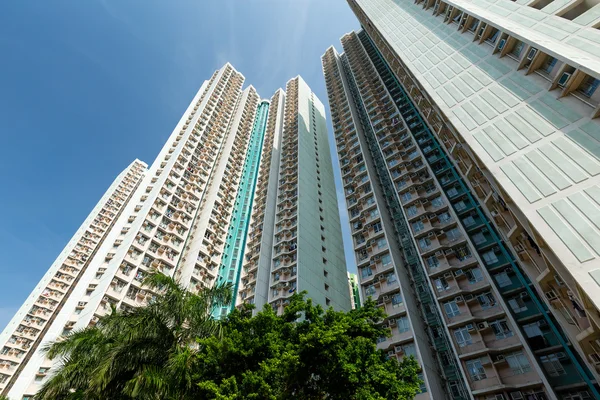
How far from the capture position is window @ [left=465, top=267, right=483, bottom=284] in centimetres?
2406

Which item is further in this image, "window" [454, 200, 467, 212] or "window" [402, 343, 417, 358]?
"window" [454, 200, 467, 212]

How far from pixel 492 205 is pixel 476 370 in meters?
11.2

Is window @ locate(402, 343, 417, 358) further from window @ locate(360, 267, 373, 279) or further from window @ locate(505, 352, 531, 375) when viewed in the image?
window @ locate(360, 267, 373, 279)

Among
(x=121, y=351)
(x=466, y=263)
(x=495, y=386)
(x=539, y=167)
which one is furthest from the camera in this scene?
(x=466, y=263)

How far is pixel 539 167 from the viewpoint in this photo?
13438 mm

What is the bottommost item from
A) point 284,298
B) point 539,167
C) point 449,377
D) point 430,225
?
point 449,377

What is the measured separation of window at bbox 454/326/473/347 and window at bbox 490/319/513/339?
1705mm

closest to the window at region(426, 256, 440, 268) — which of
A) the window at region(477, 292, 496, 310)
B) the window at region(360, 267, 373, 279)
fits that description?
the window at region(477, 292, 496, 310)

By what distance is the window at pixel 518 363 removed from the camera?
19084 mm

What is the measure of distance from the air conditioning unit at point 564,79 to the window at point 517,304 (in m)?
14.6

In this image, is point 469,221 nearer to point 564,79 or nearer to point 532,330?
point 532,330

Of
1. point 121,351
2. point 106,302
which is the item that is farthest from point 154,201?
point 121,351

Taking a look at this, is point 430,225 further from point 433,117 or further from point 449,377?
point 449,377

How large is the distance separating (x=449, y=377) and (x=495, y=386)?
396cm
